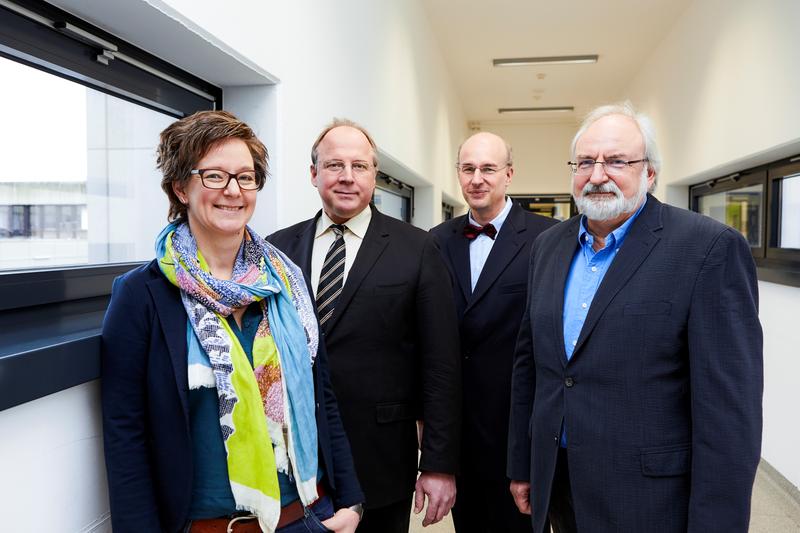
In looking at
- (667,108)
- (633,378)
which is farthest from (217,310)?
(667,108)

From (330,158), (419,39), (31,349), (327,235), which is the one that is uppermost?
(419,39)

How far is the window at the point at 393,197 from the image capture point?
473 centimetres

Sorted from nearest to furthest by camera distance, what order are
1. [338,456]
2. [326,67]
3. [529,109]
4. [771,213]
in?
[338,456]
[326,67]
[771,213]
[529,109]

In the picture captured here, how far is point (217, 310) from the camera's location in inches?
39.5

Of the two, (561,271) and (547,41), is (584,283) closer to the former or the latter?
(561,271)

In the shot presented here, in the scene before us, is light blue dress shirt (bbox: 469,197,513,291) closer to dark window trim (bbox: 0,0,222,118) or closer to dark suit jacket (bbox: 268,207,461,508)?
dark suit jacket (bbox: 268,207,461,508)

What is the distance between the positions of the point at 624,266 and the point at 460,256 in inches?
31.8

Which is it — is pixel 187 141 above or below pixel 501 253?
above

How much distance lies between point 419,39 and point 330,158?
3824 mm

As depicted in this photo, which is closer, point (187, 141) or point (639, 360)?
point (187, 141)

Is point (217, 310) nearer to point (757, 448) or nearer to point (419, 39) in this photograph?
point (757, 448)

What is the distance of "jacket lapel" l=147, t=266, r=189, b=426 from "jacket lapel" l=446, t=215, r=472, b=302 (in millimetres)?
1130

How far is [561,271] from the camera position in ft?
4.81

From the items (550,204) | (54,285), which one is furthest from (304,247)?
(550,204)
